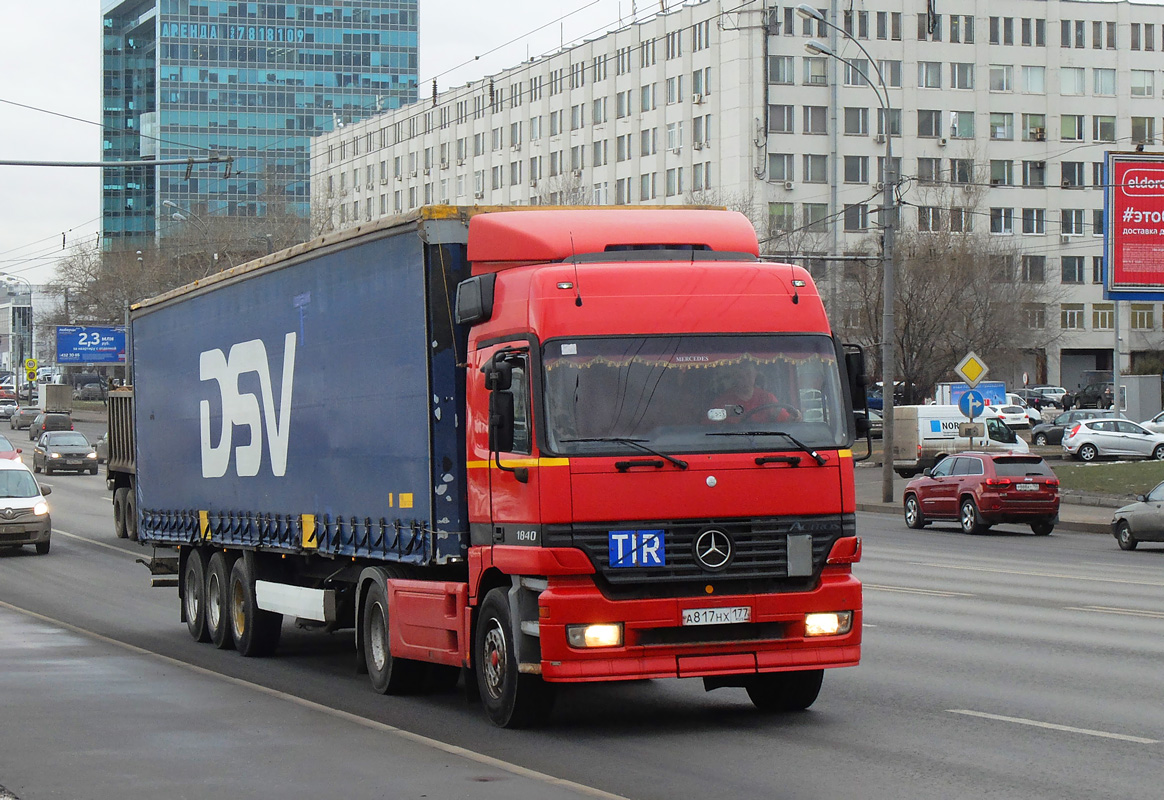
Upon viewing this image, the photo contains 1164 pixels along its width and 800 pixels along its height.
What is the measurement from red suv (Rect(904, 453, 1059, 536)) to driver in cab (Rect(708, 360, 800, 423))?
23.0m

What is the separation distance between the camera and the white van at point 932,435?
48.5 m

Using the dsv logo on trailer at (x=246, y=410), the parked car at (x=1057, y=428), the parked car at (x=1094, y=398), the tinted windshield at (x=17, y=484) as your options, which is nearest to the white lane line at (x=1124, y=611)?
the dsv logo on trailer at (x=246, y=410)

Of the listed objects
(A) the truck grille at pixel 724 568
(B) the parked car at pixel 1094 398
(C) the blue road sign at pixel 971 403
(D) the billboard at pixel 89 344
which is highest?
(D) the billboard at pixel 89 344

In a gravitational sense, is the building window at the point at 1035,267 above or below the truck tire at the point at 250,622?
above

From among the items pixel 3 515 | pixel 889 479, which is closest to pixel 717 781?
pixel 3 515

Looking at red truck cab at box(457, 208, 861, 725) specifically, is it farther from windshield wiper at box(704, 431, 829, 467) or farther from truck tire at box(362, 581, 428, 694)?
truck tire at box(362, 581, 428, 694)

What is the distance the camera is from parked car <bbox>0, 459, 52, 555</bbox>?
2873 centimetres

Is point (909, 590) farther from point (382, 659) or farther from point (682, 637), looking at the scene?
point (682, 637)

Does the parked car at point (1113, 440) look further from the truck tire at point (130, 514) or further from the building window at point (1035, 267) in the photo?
the building window at point (1035, 267)

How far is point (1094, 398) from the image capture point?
8531cm

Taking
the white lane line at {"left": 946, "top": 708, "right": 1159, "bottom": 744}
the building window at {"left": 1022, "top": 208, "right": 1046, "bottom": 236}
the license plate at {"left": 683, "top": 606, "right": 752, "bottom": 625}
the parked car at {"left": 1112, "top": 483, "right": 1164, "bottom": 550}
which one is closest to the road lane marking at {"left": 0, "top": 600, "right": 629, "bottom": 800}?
the license plate at {"left": 683, "top": 606, "right": 752, "bottom": 625}

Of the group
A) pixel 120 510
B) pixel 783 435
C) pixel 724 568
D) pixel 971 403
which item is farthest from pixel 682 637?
pixel 971 403

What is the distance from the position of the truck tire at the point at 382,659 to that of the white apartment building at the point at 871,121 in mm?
76173

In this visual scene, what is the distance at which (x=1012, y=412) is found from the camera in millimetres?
70250
